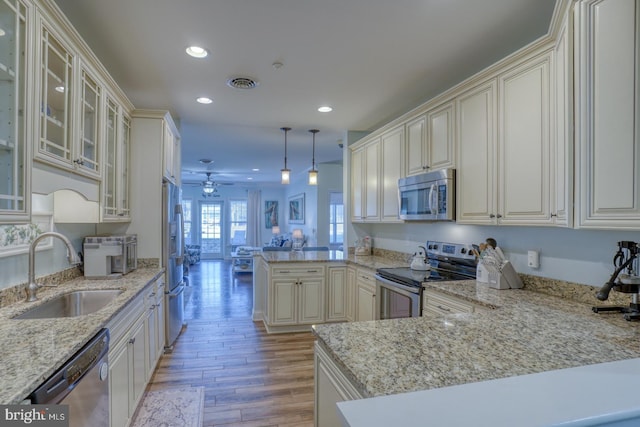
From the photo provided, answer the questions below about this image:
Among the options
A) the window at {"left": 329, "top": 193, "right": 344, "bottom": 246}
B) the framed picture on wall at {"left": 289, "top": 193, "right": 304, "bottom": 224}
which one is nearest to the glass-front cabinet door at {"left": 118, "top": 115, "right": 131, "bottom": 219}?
the window at {"left": 329, "top": 193, "right": 344, "bottom": 246}

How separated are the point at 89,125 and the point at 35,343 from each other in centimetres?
154

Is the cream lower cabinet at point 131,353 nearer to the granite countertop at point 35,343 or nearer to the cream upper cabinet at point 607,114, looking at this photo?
the granite countertop at point 35,343

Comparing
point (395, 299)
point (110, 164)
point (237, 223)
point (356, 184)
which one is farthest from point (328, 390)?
point (237, 223)

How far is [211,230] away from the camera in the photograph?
38.0 feet

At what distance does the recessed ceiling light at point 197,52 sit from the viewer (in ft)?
8.11

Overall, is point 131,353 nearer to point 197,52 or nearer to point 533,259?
point 197,52

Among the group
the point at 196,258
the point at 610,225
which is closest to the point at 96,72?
the point at 610,225

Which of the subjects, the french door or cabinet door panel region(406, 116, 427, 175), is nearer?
cabinet door panel region(406, 116, 427, 175)

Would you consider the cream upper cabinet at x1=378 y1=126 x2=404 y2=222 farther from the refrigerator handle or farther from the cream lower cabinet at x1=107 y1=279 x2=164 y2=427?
the cream lower cabinet at x1=107 y1=279 x2=164 y2=427

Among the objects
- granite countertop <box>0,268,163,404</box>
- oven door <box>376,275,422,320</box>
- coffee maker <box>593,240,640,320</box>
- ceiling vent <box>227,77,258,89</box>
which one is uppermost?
ceiling vent <box>227,77,258,89</box>

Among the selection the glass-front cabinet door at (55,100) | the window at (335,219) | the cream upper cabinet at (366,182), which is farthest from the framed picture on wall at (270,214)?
the glass-front cabinet door at (55,100)

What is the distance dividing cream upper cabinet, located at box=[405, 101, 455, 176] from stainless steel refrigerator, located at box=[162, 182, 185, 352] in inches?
97.2

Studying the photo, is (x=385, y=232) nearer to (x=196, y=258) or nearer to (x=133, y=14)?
(x=133, y=14)

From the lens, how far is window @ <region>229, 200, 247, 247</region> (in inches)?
460
